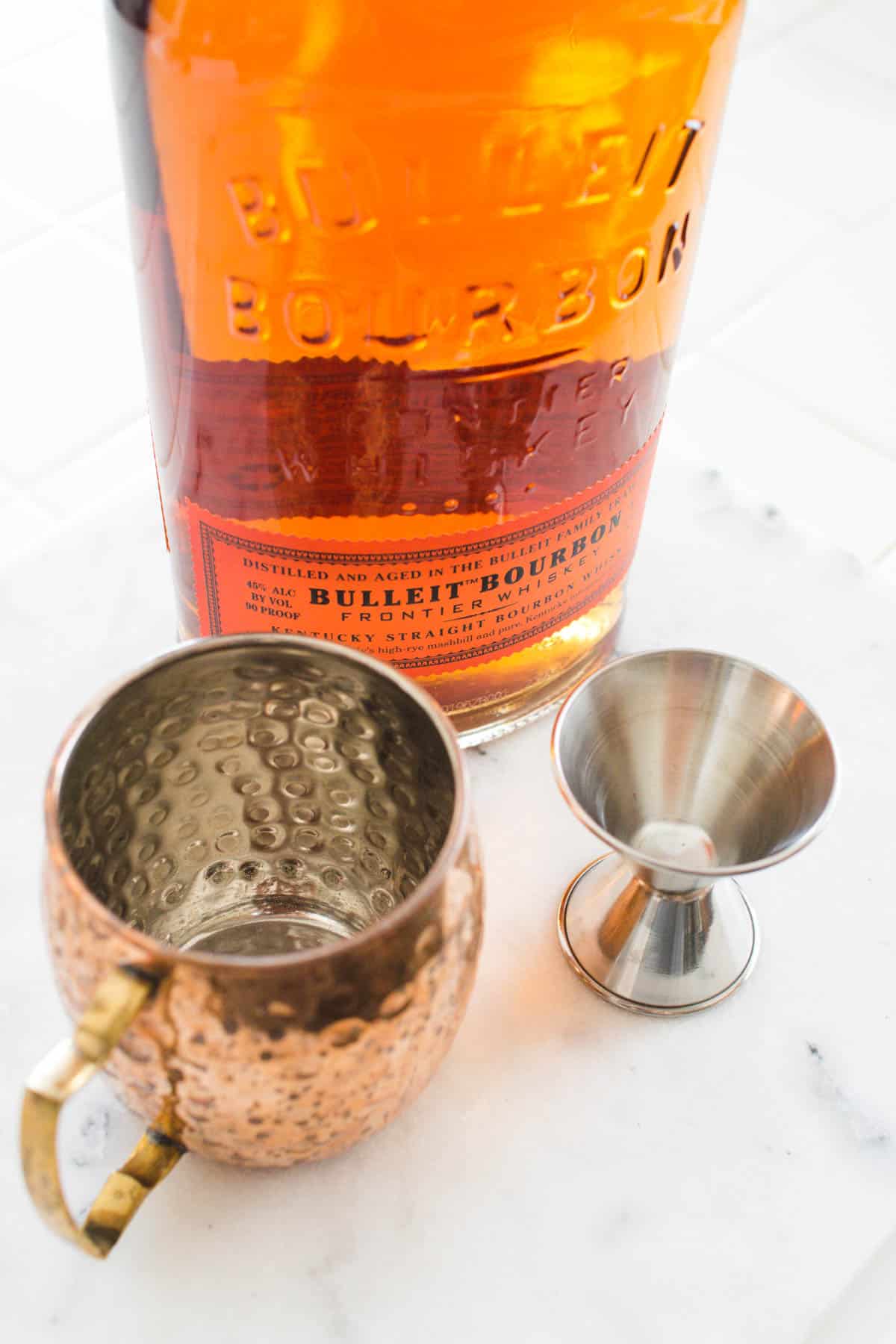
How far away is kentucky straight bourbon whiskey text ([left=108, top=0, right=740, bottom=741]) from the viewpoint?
0.34 meters

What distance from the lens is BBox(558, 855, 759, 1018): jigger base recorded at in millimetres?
397

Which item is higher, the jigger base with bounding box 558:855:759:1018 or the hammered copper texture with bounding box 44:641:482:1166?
the hammered copper texture with bounding box 44:641:482:1166

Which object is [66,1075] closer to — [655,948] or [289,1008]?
[289,1008]

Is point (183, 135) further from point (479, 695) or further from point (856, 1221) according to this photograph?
point (856, 1221)

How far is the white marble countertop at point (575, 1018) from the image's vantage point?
348mm

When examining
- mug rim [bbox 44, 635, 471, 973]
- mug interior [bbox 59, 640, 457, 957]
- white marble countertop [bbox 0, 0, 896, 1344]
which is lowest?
white marble countertop [bbox 0, 0, 896, 1344]

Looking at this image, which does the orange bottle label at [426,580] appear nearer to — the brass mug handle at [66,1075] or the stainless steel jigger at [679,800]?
the stainless steel jigger at [679,800]

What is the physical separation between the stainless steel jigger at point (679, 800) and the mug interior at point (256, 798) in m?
0.05

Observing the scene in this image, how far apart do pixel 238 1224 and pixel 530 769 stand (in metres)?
0.17

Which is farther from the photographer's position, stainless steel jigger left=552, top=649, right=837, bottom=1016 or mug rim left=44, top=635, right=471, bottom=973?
stainless steel jigger left=552, top=649, right=837, bottom=1016

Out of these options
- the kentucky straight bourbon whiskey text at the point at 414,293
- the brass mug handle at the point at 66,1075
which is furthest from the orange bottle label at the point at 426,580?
the brass mug handle at the point at 66,1075

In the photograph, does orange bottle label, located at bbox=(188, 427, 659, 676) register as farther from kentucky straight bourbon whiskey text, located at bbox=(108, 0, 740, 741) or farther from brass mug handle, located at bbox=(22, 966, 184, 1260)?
brass mug handle, located at bbox=(22, 966, 184, 1260)

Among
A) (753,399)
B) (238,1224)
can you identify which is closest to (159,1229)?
(238,1224)

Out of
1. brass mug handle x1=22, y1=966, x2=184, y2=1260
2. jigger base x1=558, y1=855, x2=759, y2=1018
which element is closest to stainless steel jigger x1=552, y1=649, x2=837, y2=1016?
jigger base x1=558, y1=855, x2=759, y2=1018
